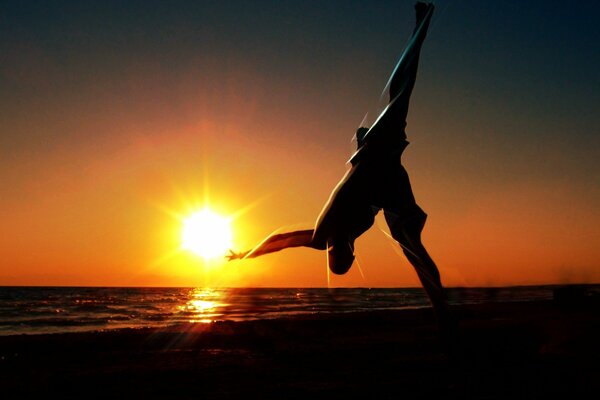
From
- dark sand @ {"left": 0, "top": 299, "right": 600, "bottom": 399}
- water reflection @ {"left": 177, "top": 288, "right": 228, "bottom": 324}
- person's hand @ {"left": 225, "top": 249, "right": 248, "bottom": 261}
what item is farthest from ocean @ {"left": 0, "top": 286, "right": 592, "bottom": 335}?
Answer: person's hand @ {"left": 225, "top": 249, "right": 248, "bottom": 261}

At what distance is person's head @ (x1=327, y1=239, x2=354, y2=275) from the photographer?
19.7 feet

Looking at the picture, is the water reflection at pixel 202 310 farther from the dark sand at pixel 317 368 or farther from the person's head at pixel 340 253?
the person's head at pixel 340 253

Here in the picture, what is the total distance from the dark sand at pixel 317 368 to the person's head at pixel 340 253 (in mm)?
2110

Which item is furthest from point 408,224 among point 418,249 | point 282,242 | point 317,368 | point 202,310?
point 202,310

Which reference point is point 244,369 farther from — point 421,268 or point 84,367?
point 421,268

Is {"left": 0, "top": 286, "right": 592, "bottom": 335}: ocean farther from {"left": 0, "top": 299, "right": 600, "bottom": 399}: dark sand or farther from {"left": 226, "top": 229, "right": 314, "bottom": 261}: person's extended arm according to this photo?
{"left": 226, "top": 229, "right": 314, "bottom": 261}: person's extended arm

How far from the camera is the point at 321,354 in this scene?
11.7m

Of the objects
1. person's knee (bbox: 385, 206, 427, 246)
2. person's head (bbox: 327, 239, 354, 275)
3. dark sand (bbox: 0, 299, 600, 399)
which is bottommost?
dark sand (bbox: 0, 299, 600, 399)

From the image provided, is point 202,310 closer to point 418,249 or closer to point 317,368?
point 317,368

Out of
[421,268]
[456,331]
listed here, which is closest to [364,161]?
[421,268]

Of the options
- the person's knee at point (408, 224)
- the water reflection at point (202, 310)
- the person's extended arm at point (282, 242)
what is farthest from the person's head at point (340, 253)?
the water reflection at point (202, 310)

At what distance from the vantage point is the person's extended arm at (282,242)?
20.1ft

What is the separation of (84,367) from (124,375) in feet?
5.57

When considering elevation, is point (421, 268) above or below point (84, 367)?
above
